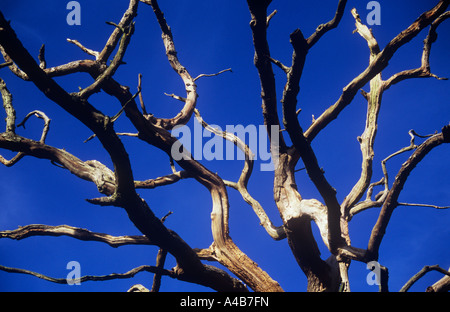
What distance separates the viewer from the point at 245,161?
4.64m

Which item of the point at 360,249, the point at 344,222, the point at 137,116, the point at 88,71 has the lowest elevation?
the point at 360,249

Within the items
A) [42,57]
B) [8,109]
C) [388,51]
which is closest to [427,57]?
[388,51]

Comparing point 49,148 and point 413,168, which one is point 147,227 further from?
point 413,168

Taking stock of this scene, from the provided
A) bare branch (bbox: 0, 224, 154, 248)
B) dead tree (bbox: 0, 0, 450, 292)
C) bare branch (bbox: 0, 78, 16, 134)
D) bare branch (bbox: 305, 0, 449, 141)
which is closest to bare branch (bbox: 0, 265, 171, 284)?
dead tree (bbox: 0, 0, 450, 292)

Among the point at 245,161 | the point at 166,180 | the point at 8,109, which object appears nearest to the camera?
the point at 8,109

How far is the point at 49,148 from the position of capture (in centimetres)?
364

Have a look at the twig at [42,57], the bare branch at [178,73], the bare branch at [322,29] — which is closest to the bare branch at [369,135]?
the bare branch at [322,29]

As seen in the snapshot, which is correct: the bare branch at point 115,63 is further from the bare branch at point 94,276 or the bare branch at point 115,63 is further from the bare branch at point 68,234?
the bare branch at point 68,234

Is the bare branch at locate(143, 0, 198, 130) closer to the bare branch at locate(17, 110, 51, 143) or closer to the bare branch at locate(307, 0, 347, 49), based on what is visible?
the bare branch at locate(17, 110, 51, 143)

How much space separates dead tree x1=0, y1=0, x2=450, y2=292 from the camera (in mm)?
2547

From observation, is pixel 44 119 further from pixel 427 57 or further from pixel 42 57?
pixel 427 57
